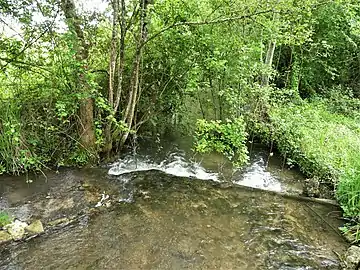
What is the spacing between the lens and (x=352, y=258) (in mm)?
3287

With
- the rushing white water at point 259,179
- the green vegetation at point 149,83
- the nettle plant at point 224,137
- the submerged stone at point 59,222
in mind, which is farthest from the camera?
the rushing white water at point 259,179

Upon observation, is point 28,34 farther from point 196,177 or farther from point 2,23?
point 196,177

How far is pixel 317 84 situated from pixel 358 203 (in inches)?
309

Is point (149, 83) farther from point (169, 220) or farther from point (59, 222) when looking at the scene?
point (59, 222)

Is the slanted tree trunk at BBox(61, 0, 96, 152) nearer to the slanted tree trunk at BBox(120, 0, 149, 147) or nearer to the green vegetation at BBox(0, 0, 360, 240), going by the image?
the green vegetation at BBox(0, 0, 360, 240)

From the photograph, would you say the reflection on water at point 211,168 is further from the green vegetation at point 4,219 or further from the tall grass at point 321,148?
the green vegetation at point 4,219

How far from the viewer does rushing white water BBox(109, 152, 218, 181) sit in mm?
5566

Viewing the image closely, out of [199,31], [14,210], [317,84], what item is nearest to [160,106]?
[199,31]

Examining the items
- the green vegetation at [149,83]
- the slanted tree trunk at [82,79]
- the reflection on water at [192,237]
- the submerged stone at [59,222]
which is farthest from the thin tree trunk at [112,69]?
the submerged stone at [59,222]

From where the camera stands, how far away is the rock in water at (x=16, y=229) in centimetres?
345

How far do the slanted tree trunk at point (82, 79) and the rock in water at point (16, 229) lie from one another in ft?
6.32

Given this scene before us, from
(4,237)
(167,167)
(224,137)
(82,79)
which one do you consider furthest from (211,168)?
(4,237)

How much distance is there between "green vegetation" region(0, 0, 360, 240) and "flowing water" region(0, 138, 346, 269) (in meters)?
0.50

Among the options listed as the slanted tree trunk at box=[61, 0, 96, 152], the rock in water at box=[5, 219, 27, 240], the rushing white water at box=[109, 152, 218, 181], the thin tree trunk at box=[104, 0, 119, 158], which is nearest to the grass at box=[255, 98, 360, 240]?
the rushing white water at box=[109, 152, 218, 181]
